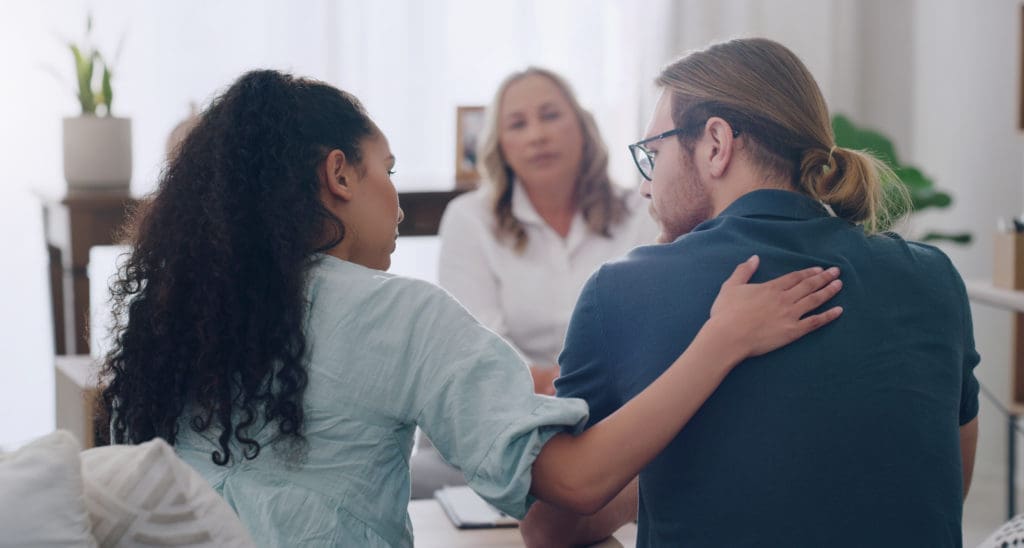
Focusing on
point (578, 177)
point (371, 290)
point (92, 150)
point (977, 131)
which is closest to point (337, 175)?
point (371, 290)

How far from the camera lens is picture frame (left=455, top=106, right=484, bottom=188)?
11.6 feet

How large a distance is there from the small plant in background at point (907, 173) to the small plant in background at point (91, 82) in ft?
6.72

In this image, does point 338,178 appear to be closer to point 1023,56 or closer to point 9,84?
point 9,84

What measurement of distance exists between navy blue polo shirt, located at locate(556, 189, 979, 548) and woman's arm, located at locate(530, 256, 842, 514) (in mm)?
29

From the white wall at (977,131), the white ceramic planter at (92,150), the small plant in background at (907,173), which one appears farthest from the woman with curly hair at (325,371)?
the white wall at (977,131)

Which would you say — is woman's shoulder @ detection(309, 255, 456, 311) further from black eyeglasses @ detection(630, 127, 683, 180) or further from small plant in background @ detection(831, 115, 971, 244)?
small plant in background @ detection(831, 115, 971, 244)

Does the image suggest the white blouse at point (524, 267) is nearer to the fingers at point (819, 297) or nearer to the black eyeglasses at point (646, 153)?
the black eyeglasses at point (646, 153)

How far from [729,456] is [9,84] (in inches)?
112

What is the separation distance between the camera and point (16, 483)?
2.98 ft

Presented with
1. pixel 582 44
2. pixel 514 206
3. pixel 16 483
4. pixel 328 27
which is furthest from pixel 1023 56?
pixel 16 483

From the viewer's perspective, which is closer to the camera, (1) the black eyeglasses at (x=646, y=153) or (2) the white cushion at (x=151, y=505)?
(2) the white cushion at (x=151, y=505)

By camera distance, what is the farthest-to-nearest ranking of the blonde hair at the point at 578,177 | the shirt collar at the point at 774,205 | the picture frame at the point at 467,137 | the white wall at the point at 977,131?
the white wall at the point at 977,131, the picture frame at the point at 467,137, the blonde hair at the point at 578,177, the shirt collar at the point at 774,205

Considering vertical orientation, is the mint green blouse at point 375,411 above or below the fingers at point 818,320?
below

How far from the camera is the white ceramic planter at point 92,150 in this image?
10.0ft
